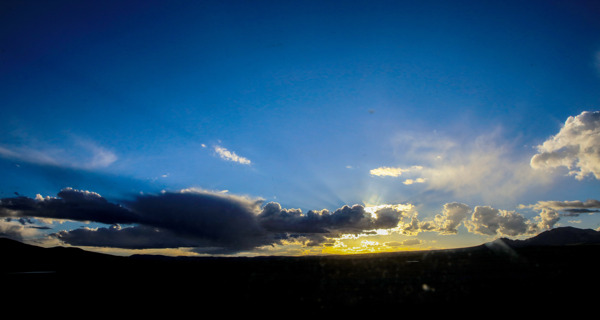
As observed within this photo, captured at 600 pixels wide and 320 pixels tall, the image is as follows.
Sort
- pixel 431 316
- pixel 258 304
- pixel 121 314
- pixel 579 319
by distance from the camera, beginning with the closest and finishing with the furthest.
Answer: pixel 579 319 → pixel 431 316 → pixel 121 314 → pixel 258 304

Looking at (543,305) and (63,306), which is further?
(63,306)

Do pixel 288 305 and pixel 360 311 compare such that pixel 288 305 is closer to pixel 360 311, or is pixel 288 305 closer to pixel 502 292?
pixel 360 311

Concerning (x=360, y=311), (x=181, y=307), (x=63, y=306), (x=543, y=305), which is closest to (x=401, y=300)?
(x=360, y=311)

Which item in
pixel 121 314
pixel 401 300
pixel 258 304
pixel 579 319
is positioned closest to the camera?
pixel 579 319

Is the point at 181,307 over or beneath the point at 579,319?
beneath

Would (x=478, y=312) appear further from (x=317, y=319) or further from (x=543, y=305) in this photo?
(x=317, y=319)

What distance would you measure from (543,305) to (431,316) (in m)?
10.1

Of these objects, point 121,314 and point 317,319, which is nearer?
point 317,319

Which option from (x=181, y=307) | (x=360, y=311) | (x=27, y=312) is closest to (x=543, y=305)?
(x=360, y=311)

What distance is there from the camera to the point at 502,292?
29.0 metres

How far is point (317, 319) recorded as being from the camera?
19.5m

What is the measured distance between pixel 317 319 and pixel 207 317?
8976 millimetres

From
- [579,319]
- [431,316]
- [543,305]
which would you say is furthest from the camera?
[543,305]

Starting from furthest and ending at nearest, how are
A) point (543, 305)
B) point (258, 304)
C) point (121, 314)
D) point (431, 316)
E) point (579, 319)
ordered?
point (258, 304) < point (121, 314) < point (543, 305) < point (431, 316) < point (579, 319)
